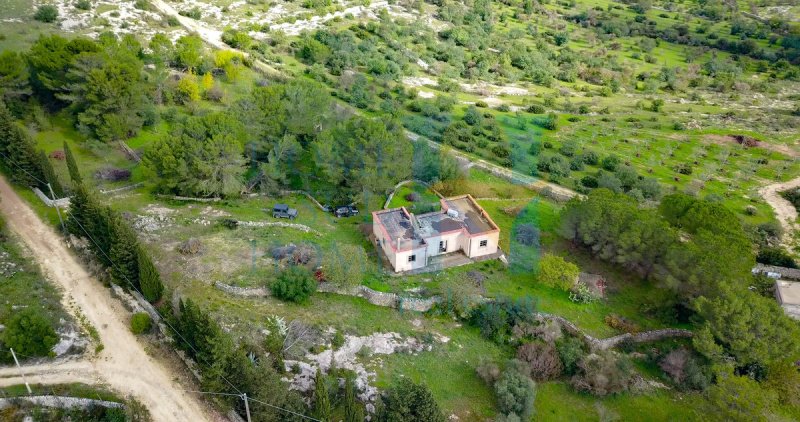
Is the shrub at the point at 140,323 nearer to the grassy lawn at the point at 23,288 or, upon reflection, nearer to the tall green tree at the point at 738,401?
the grassy lawn at the point at 23,288

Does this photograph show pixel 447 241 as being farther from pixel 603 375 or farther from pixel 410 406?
pixel 410 406

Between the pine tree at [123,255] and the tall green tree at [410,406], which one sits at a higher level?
the pine tree at [123,255]

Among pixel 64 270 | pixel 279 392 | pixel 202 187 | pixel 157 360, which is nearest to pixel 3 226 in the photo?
pixel 64 270

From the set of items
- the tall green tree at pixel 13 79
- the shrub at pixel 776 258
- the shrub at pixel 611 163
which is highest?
the tall green tree at pixel 13 79

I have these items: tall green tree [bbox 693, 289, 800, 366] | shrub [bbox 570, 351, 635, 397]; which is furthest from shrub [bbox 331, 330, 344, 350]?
tall green tree [bbox 693, 289, 800, 366]

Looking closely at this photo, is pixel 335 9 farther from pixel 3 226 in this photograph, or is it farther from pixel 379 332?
pixel 379 332

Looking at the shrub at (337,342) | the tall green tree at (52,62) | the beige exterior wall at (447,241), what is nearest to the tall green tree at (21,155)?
the tall green tree at (52,62)

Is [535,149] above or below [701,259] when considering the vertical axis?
below

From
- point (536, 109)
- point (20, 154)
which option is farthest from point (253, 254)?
point (536, 109)
